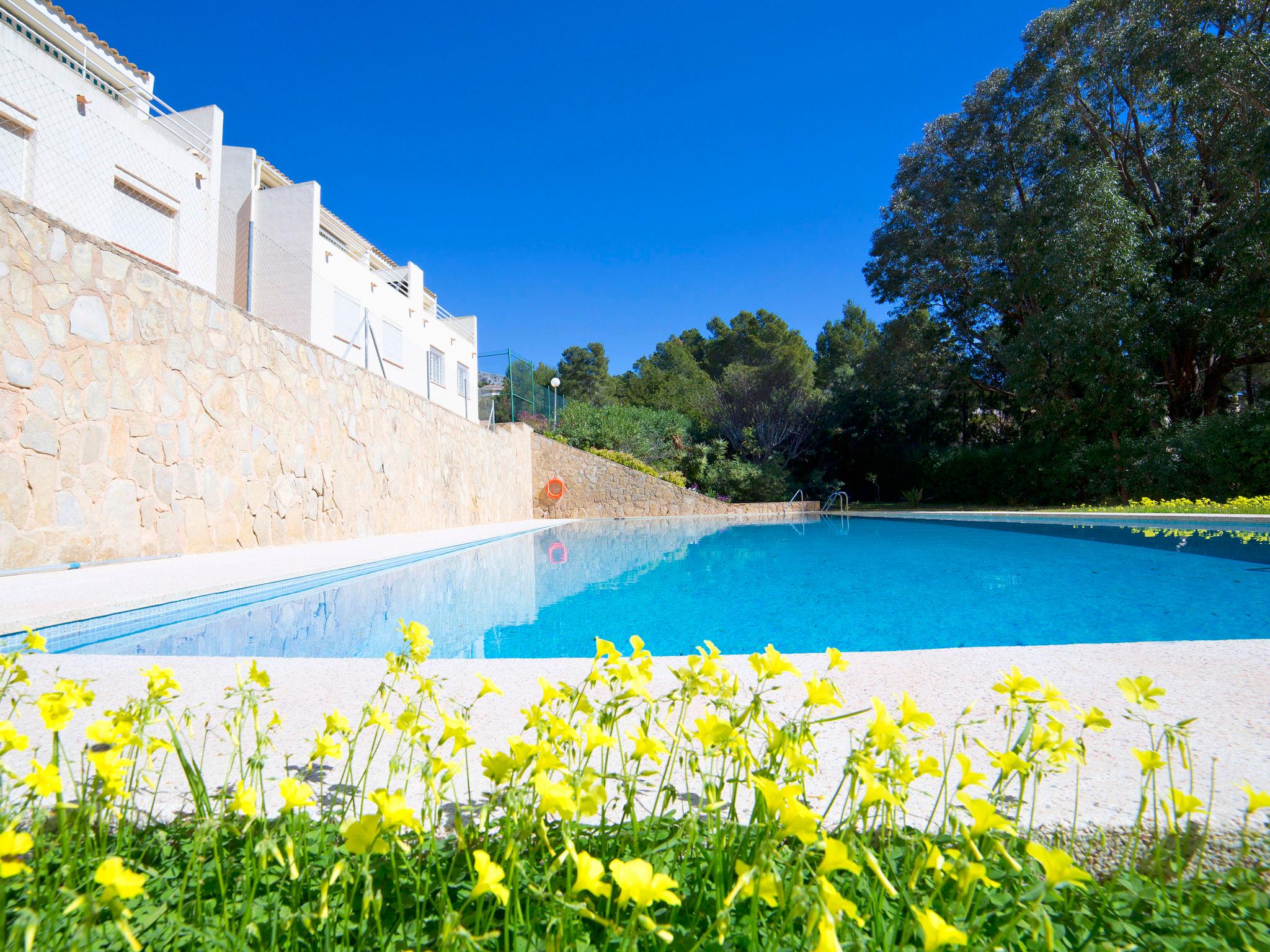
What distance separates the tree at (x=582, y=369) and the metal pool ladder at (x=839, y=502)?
21.6 m

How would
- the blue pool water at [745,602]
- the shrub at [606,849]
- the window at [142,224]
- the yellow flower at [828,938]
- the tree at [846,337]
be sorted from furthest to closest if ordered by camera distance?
the tree at [846,337], the window at [142,224], the blue pool water at [745,602], the shrub at [606,849], the yellow flower at [828,938]

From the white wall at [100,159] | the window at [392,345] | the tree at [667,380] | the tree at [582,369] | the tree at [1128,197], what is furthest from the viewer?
the tree at [582,369]

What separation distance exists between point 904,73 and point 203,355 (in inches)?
732

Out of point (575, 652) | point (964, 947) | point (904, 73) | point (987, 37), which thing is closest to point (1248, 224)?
point (987, 37)

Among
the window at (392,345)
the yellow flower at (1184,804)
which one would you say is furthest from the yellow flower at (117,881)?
the window at (392,345)

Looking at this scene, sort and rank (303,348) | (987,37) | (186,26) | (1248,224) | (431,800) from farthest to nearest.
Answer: (987,37) → (186,26) → (1248,224) → (303,348) → (431,800)

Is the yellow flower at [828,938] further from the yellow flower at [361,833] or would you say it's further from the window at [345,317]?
the window at [345,317]

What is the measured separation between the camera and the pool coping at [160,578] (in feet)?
10.4

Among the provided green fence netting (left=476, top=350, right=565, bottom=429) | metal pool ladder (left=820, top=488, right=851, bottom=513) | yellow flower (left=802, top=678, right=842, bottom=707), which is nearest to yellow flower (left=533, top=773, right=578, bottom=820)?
yellow flower (left=802, top=678, right=842, bottom=707)

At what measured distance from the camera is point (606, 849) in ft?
3.37

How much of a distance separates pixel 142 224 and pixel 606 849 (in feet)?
44.4

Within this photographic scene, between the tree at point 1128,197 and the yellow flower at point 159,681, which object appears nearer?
the yellow flower at point 159,681

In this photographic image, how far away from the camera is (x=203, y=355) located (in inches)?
245

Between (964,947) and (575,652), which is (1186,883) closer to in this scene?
(964,947)
